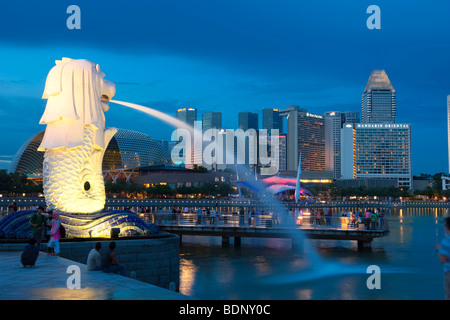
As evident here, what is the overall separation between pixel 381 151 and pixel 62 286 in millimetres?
189700

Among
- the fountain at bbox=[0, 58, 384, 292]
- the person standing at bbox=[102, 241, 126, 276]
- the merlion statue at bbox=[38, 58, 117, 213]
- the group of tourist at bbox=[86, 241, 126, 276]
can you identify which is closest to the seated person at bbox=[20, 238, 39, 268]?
the group of tourist at bbox=[86, 241, 126, 276]

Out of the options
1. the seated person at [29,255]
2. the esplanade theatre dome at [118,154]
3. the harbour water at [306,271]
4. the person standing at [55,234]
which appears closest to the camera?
the seated person at [29,255]

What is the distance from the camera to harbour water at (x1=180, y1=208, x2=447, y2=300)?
16328 millimetres

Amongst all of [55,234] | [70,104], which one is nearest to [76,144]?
[70,104]

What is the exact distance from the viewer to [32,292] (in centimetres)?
816

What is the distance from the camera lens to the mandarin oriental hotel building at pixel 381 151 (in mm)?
186750

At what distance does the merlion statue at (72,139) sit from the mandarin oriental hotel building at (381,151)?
7013 inches

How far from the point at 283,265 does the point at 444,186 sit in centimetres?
14767

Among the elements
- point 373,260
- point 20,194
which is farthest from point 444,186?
point 373,260

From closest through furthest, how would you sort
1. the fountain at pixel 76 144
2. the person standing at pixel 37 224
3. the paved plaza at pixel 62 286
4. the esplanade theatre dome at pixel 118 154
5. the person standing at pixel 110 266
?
the paved plaza at pixel 62 286, the person standing at pixel 110 266, the person standing at pixel 37 224, the fountain at pixel 76 144, the esplanade theatre dome at pixel 118 154

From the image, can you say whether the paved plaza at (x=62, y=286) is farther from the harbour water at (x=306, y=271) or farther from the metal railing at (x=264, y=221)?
the metal railing at (x=264, y=221)

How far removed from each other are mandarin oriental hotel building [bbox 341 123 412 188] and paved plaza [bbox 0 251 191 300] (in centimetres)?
18472

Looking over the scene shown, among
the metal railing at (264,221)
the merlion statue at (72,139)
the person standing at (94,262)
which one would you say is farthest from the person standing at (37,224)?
the metal railing at (264,221)

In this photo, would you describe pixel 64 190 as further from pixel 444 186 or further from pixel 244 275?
pixel 444 186
